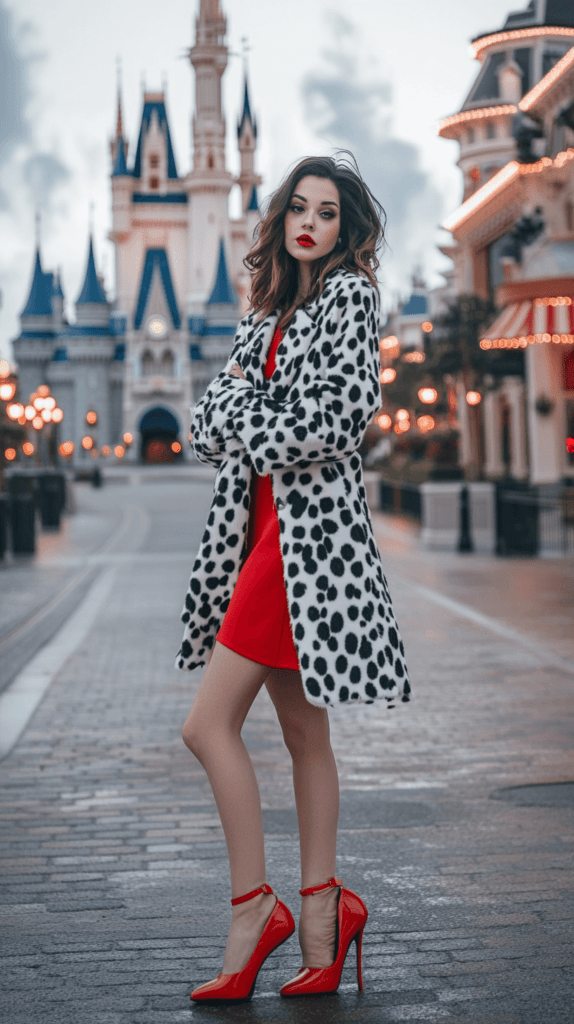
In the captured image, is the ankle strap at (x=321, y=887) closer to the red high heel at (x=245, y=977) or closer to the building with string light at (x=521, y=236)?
the red high heel at (x=245, y=977)

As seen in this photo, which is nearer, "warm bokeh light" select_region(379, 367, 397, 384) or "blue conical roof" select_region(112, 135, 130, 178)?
"warm bokeh light" select_region(379, 367, 397, 384)

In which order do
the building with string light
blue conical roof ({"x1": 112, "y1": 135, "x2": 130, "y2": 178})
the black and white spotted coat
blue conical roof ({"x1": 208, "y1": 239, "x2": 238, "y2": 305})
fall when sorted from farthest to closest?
blue conical roof ({"x1": 112, "y1": 135, "x2": 130, "y2": 178}) < blue conical roof ({"x1": 208, "y1": 239, "x2": 238, "y2": 305}) < the building with string light < the black and white spotted coat

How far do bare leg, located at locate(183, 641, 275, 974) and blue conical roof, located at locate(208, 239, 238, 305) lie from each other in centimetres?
10117

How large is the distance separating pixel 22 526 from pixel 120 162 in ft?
315

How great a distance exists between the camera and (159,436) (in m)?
103

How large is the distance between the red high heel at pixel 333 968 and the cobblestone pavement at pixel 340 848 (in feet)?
0.10

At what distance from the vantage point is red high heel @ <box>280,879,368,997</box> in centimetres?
313

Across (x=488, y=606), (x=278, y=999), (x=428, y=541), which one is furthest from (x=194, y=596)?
(x=428, y=541)

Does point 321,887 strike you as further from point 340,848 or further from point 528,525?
point 528,525

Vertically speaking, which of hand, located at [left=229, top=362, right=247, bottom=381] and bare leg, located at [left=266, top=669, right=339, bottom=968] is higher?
hand, located at [left=229, top=362, right=247, bottom=381]

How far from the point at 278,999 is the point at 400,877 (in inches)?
42.6

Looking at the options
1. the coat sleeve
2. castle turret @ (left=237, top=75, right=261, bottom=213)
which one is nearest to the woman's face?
the coat sleeve

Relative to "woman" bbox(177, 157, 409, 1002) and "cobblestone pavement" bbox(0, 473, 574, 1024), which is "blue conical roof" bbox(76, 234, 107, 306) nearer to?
"cobblestone pavement" bbox(0, 473, 574, 1024)

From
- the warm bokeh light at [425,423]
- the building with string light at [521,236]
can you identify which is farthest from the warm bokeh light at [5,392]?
the warm bokeh light at [425,423]
